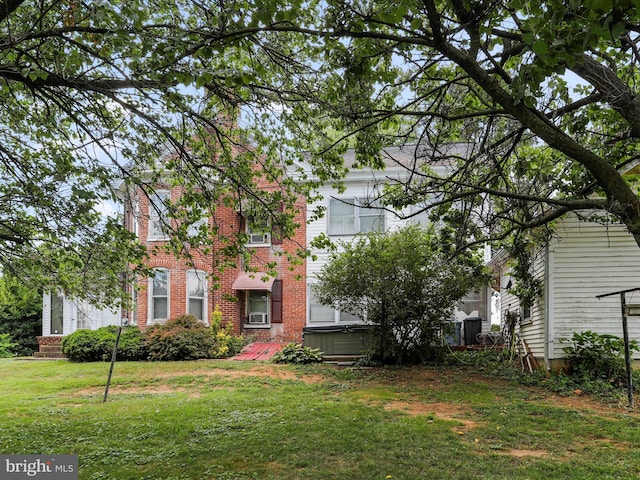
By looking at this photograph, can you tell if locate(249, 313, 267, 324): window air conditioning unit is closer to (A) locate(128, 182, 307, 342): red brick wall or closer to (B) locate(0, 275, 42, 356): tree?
(A) locate(128, 182, 307, 342): red brick wall

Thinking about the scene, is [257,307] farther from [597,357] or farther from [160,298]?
[597,357]

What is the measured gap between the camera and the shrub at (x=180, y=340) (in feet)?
48.5

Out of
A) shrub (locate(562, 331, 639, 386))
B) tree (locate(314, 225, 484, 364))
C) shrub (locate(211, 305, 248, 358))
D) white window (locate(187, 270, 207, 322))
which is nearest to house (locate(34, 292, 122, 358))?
white window (locate(187, 270, 207, 322))

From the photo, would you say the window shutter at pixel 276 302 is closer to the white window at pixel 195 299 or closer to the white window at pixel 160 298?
the white window at pixel 195 299

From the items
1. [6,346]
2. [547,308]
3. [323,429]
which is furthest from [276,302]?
[6,346]

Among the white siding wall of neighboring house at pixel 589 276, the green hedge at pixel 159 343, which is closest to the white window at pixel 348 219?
the green hedge at pixel 159 343

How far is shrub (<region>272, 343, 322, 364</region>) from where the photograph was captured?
13.9 meters

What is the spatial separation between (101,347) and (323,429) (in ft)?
36.8

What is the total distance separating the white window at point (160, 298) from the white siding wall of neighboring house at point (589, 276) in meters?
12.6

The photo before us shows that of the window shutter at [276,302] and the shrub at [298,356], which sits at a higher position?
the window shutter at [276,302]

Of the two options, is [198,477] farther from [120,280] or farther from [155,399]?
[155,399]

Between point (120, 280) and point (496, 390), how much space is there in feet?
23.7

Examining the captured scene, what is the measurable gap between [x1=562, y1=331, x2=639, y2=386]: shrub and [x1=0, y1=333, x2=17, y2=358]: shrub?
2298 cm

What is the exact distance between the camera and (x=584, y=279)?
11.0 m
